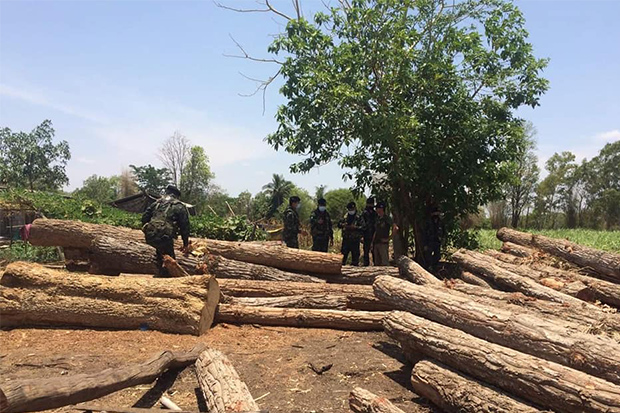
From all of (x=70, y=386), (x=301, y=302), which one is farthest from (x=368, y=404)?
(x=301, y=302)

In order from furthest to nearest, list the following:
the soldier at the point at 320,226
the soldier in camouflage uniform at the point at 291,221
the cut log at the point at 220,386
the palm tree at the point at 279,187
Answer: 1. the palm tree at the point at 279,187
2. the soldier at the point at 320,226
3. the soldier in camouflage uniform at the point at 291,221
4. the cut log at the point at 220,386

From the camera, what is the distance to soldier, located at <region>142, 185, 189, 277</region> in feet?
25.8

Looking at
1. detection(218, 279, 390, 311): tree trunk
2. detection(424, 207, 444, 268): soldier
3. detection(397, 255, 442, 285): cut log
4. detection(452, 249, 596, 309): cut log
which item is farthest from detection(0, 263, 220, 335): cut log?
detection(424, 207, 444, 268): soldier

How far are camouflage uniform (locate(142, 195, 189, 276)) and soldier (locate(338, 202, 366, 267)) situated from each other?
415cm

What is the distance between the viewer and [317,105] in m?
9.54

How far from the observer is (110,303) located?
651cm

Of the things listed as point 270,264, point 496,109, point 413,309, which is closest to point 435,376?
point 413,309

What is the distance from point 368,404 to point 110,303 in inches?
170

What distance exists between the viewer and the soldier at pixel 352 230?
427 inches

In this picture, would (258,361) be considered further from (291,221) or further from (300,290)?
(291,221)

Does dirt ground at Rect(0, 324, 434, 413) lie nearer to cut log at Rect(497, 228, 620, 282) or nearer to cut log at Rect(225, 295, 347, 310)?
cut log at Rect(225, 295, 347, 310)

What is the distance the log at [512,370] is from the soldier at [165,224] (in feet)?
14.9

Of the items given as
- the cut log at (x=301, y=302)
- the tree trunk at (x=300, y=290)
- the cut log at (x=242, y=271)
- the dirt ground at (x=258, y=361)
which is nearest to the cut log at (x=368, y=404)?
the dirt ground at (x=258, y=361)

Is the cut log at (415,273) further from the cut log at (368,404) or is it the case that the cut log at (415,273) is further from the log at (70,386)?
the log at (70,386)
